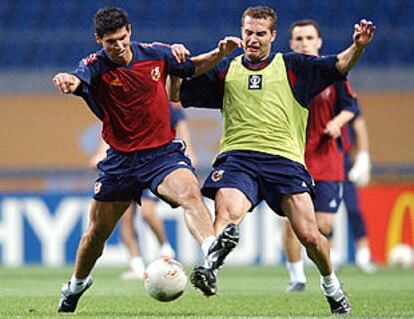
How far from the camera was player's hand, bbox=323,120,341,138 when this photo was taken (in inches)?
391

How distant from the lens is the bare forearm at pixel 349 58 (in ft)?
25.0

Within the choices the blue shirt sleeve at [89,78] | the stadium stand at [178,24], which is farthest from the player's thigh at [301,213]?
the stadium stand at [178,24]

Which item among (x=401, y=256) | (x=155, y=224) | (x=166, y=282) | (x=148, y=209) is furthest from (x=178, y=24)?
(x=166, y=282)

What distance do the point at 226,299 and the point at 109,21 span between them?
→ 107 inches

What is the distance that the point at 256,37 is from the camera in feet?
26.3

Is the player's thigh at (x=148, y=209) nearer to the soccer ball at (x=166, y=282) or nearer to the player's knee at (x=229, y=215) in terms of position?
the player's knee at (x=229, y=215)

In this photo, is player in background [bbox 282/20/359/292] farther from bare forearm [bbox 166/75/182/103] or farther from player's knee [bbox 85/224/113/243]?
player's knee [bbox 85/224/113/243]

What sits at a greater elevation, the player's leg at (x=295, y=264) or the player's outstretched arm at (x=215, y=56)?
the player's outstretched arm at (x=215, y=56)

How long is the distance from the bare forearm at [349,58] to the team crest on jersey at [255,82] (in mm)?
528

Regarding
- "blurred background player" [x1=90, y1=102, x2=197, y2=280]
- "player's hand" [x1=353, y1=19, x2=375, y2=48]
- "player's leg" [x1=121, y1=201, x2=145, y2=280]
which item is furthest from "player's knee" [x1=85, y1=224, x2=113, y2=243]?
"player's leg" [x1=121, y1=201, x2=145, y2=280]

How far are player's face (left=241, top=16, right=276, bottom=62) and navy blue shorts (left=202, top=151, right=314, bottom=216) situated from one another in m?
0.67

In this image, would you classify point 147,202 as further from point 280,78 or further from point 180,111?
point 280,78

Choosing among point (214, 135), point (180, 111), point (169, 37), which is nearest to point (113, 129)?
point (180, 111)

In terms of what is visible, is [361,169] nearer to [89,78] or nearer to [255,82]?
[255,82]
